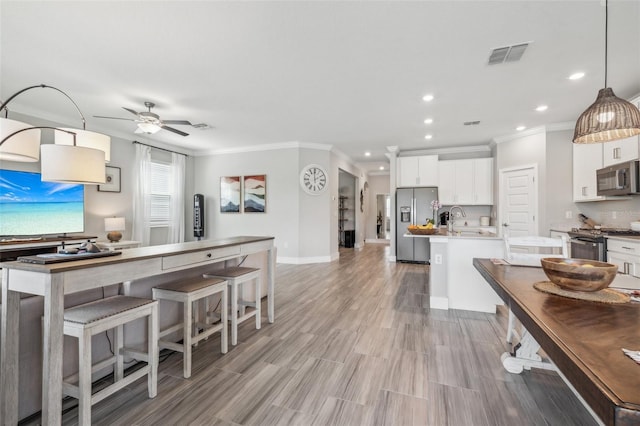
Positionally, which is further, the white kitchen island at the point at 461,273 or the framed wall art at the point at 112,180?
the framed wall art at the point at 112,180

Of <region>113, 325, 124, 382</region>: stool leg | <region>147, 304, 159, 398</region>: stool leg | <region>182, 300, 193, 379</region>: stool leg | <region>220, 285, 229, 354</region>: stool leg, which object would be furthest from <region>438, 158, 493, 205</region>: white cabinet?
<region>113, 325, 124, 382</region>: stool leg

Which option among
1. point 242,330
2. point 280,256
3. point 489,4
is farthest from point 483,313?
point 280,256

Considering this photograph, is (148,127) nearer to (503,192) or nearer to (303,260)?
(303,260)

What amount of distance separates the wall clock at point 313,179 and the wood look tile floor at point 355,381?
3.52 meters

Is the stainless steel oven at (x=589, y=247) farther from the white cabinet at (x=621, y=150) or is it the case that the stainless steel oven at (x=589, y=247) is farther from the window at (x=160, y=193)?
the window at (x=160, y=193)

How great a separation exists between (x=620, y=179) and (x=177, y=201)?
7735 mm

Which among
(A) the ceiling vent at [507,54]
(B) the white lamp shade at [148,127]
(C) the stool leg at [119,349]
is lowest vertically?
(C) the stool leg at [119,349]

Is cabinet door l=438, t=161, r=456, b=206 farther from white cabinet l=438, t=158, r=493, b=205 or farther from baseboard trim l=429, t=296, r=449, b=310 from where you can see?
A: baseboard trim l=429, t=296, r=449, b=310

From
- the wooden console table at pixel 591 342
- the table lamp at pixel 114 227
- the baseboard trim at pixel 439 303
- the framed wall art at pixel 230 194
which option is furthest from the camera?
the framed wall art at pixel 230 194

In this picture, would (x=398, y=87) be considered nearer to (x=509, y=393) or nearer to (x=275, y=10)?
(x=275, y=10)

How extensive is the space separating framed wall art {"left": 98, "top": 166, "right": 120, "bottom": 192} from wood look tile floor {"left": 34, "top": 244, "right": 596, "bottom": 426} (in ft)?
13.9

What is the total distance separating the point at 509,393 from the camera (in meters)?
1.72

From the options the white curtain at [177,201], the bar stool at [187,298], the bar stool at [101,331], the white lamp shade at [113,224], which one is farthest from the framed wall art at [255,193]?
the bar stool at [101,331]

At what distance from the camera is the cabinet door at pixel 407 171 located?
21.3 ft
